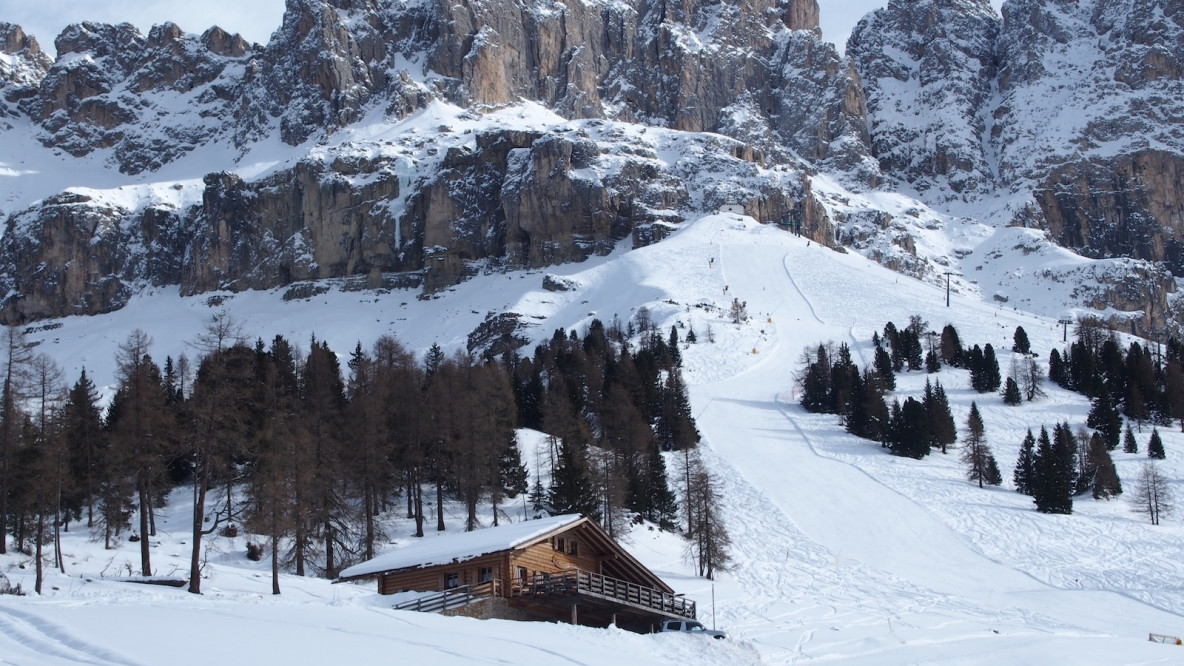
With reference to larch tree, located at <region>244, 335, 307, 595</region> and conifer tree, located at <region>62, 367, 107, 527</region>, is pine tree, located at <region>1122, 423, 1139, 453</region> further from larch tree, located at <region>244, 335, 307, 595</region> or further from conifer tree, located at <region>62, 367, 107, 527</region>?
conifer tree, located at <region>62, 367, 107, 527</region>

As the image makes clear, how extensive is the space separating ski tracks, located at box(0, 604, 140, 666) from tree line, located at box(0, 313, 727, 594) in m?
12.0

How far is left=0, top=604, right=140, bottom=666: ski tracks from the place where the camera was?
14.7m

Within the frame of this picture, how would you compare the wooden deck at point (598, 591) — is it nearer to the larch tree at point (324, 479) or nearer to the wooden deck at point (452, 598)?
the wooden deck at point (452, 598)

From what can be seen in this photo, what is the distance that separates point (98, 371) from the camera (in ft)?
459

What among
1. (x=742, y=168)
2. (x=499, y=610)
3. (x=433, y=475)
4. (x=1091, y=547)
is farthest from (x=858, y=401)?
(x=742, y=168)

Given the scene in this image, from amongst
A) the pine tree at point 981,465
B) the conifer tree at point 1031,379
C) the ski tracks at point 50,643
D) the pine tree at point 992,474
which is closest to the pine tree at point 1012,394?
the conifer tree at point 1031,379

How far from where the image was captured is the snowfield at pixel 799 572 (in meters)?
18.2

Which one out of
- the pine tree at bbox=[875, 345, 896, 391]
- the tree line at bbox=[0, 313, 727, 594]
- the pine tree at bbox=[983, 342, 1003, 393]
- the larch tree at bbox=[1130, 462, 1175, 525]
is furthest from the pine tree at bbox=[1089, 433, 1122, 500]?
the tree line at bbox=[0, 313, 727, 594]

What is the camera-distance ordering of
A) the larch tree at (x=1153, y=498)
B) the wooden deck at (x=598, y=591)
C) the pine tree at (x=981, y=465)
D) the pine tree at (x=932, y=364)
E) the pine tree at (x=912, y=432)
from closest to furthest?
the wooden deck at (x=598, y=591) < the larch tree at (x=1153, y=498) < the pine tree at (x=981, y=465) < the pine tree at (x=912, y=432) < the pine tree at (x=932, y=364)

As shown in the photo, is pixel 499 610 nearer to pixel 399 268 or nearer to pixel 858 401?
pixel 858 401

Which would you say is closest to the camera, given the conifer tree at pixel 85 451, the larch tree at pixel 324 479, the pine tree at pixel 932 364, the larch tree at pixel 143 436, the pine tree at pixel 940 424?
the larch tree at pixel 143 436

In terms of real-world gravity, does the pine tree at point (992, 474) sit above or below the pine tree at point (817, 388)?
below

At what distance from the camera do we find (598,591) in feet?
94.9

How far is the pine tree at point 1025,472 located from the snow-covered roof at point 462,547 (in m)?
40.9
